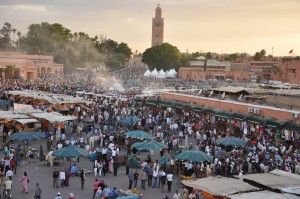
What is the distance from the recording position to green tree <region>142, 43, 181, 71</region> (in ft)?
281

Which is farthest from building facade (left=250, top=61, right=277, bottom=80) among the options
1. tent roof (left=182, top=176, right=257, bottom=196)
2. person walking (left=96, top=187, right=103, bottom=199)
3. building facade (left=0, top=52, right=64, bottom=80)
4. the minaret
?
tent roof (left=182, top=176, right=257, bottom=196)

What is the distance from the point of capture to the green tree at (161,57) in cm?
8562

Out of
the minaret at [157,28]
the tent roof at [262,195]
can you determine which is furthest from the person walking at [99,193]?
the minaret at [157,28]

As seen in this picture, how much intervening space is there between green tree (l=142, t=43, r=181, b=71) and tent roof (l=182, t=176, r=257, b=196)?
2968 inches

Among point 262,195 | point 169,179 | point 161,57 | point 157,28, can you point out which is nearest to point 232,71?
point 161,57

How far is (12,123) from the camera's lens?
21891mm

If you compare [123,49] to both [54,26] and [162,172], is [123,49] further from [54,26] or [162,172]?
[162,172]

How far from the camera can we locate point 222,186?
1005cm

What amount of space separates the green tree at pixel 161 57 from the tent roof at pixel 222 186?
75386 mm

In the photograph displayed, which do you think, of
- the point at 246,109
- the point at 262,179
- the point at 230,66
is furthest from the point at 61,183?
the point at 230,66

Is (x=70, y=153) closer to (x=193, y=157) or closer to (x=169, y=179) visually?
(x=169, y=179)

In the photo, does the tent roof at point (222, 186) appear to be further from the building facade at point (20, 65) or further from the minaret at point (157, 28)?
the minaret at point (157, 28)

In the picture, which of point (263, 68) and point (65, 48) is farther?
point (65, 48)

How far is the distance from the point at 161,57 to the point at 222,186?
76506 mm
